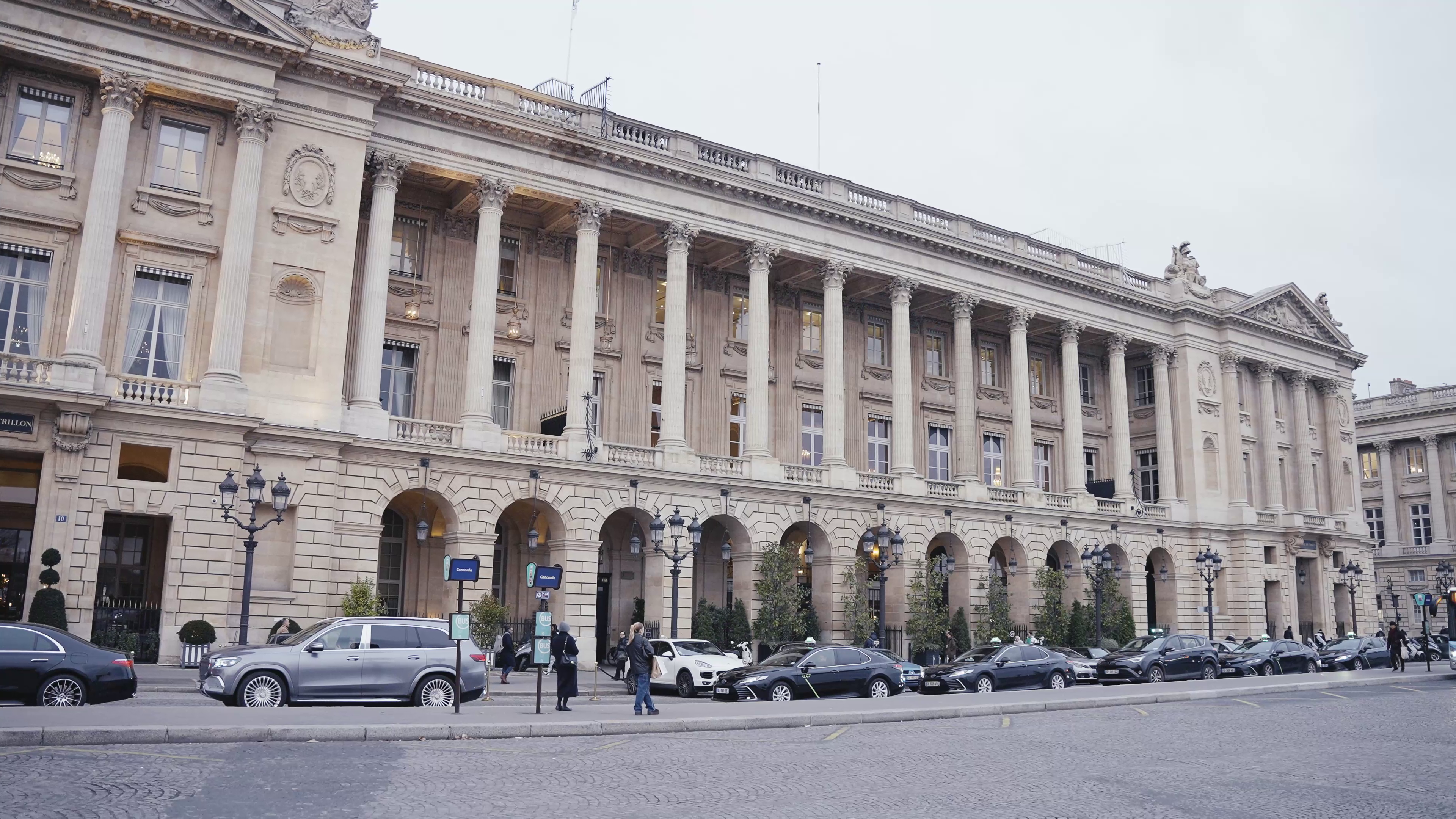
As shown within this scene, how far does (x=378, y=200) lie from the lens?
3431 cm

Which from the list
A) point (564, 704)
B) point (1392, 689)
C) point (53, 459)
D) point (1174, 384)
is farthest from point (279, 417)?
point (1174, 384)

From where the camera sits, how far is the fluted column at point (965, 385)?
155 ft

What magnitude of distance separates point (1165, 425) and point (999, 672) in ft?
95.6

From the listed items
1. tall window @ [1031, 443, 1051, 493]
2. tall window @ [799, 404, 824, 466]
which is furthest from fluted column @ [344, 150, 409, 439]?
tall window @ [1031, 443, 1051, 493]

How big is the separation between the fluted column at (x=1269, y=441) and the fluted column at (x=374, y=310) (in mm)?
44480

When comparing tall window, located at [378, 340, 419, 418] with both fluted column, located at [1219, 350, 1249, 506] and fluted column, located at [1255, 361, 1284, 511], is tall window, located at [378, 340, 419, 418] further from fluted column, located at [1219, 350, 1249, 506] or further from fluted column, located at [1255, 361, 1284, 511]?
fluted column, located at [1255, 361, 1284, 511]

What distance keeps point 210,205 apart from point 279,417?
6.13 metres

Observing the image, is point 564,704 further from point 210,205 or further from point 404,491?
point 210,205

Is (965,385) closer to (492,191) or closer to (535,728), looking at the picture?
(492,191)

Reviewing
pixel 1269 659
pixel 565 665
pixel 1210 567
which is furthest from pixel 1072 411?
pixel 565 665

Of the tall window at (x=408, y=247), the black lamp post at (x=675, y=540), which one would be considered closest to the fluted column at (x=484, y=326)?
the tall window at (x=408, y=247)

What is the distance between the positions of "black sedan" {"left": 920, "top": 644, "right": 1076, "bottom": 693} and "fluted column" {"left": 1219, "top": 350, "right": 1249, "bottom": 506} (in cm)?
2863

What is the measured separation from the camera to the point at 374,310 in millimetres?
33625

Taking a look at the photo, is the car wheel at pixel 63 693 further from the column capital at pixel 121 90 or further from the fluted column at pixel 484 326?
the column capital at pixel 121 90
